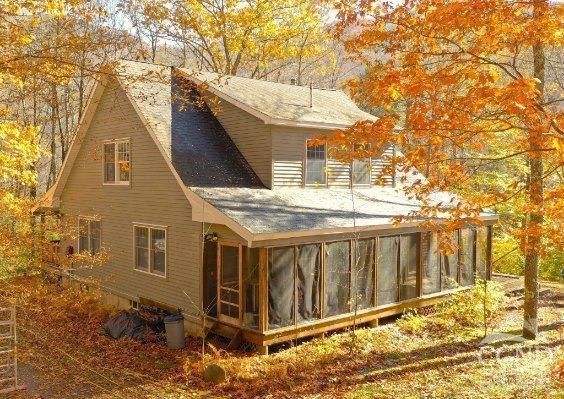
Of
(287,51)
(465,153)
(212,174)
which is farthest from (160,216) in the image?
(465,153)

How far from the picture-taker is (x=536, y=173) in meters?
13.4

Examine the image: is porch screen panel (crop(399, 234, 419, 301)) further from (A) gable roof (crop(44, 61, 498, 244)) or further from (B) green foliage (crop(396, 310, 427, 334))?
(A) gable roof (crop(44, 61, 498, 244))

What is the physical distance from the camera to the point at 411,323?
50.8 feet

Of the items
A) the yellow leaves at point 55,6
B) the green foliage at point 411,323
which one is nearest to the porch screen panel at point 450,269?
the green foliage at point 411,323

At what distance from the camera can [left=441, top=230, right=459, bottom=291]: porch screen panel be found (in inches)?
700

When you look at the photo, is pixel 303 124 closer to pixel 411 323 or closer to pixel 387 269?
pixel 387 269

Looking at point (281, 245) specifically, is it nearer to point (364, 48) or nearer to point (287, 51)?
point (364, 48)

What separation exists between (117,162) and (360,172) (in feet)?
28.8

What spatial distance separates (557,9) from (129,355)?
1187cm

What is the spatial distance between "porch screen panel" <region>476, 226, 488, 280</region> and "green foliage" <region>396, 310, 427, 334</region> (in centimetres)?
410

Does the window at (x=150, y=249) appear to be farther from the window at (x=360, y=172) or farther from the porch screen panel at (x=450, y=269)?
the porch screen panel at (x=450, y=269)

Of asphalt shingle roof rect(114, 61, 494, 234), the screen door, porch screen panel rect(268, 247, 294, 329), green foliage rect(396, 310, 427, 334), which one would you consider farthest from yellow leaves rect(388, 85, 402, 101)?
green foliage rect(396, 310, 427, 334)

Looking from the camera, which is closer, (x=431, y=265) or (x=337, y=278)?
(x=337, y=278)

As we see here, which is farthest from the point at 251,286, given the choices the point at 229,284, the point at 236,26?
the point at 236,26
